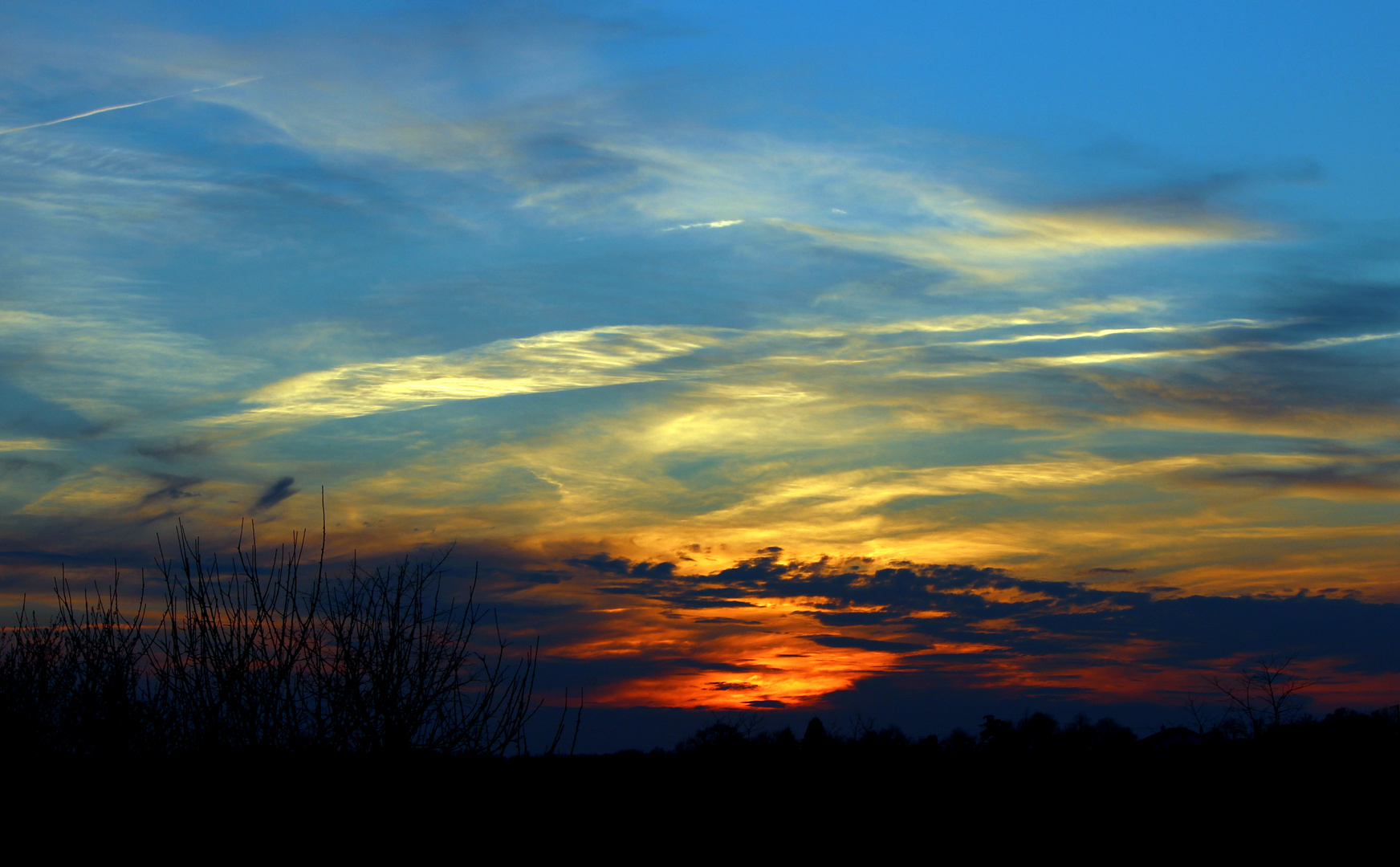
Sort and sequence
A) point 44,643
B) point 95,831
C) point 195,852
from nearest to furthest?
1. point 195,852
2. point 95,831
3. point 44,643

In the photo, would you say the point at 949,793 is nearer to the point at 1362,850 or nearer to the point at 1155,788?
the point at 1155,788

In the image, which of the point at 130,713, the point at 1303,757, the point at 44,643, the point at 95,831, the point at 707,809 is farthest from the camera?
the point at 44,643

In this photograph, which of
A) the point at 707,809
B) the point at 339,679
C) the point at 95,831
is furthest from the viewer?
the point at 339,679

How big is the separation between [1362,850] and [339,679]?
18.4 meters

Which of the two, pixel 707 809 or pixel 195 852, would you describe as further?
pixel 707 809

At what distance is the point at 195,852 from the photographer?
44.2ft

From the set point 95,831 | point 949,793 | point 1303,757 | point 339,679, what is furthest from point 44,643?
point 1303,757

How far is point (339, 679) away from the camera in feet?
70.1

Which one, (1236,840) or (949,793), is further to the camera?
(949,793)

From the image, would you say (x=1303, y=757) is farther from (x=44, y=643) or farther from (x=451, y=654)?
(x=44, y=643)

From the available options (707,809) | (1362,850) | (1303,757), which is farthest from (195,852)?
(1303,757)

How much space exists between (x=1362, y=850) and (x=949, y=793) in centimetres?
573

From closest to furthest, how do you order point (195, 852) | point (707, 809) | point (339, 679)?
point (195, 852), point (707, 809), point (339, 679)

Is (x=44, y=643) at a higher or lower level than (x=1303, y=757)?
higher
